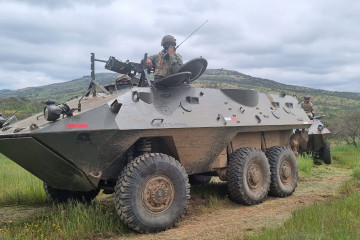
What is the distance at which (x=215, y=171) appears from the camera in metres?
6.48

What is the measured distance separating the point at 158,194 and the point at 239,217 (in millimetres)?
1310

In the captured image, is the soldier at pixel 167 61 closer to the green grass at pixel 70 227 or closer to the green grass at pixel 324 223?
the green grass at pixel 70 227

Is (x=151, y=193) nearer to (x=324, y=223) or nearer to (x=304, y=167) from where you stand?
(x=324, y=223)

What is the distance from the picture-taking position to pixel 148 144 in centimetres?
520

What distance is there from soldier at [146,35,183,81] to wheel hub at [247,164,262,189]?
1.99 meters

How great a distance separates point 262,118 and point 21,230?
162 inches

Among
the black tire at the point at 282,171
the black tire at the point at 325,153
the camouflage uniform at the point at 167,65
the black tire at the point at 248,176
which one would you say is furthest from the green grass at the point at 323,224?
the black tire at the point at 325,153

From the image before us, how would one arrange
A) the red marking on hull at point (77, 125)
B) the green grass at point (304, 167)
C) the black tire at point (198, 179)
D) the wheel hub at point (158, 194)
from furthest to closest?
the green grass at point (304, 167) → the black tire at point (198, 179) → the wheel hub at point (158, 194) → the red marking on hull at point (77, 125)

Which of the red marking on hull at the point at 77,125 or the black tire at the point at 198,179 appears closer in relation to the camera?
the red marking on hull at the point at 77,125

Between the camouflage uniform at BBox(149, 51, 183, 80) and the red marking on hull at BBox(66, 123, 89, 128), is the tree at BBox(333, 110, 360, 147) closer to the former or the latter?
the camouflage uniform at BBox(149, 51, 183, 80)

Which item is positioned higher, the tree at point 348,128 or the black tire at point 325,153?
the tree at point 348,128

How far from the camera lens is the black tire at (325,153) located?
12.4 meters

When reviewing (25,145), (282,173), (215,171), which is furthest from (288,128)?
(25,145)

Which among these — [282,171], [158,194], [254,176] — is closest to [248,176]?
[254,176]
